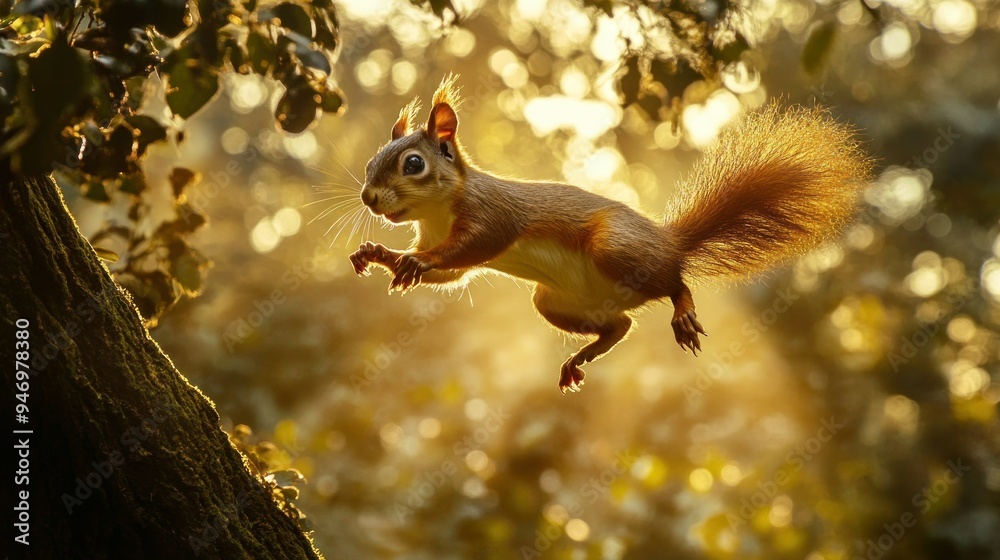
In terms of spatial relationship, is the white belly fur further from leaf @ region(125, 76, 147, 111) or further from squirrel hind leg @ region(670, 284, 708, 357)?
leaf @ region(125, 76, 147, 111)

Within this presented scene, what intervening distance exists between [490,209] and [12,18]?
96 cm

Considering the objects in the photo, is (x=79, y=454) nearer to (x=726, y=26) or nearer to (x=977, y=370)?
(x=726, y=26)

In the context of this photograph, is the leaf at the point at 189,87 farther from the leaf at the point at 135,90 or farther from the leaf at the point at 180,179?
the leaf at the point at 180,179

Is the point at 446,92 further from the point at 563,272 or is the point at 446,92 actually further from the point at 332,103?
the point at 563,272

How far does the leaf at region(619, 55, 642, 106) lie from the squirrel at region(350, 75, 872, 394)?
224 mm

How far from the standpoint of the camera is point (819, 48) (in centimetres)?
135

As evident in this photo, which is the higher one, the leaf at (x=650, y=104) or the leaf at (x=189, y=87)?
the leaf at (x=650, y=104)

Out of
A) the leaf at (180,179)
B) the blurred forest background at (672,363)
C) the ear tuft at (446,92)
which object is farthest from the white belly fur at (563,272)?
the blurred forest background at (672,363)

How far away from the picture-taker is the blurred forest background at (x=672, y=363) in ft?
15.8

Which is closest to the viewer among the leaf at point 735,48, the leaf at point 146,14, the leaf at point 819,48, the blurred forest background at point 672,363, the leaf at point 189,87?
the leaf at point 146,14

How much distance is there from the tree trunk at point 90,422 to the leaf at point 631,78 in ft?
3.64

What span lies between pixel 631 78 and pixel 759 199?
1.27 ft

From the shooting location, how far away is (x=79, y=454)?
140cm

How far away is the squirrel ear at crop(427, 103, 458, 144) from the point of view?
202 centimetres
